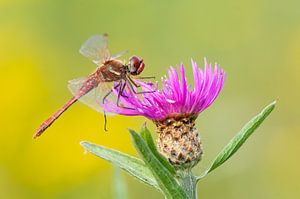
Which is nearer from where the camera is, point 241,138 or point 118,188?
point 241,138

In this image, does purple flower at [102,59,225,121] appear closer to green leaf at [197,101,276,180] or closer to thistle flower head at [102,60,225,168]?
thistle flower head at [102,60,225,168]

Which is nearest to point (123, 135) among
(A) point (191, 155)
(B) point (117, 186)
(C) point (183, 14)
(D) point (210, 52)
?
(D) point (210, 52)

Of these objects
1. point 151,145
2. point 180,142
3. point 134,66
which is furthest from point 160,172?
point 134,66

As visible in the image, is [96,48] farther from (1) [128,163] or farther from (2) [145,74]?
(2) [145,74]

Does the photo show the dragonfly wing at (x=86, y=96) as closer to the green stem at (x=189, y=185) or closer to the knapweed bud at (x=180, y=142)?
the knapweed bud at (x=180, y=142)

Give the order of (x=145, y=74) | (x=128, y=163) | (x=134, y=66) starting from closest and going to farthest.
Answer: (x=128, y=163) < (x=134, y=66) < (x=145, y=74)

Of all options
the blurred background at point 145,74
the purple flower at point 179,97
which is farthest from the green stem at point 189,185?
the blurred background at point 145,74

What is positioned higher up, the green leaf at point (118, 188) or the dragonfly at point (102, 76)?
the dragonfly at point (102, 76)

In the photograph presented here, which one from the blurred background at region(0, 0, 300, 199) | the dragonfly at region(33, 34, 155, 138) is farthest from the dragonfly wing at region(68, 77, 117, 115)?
the blurred background at region(0, 0, 300, 199)
